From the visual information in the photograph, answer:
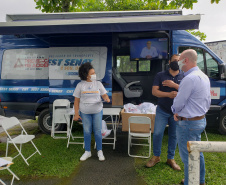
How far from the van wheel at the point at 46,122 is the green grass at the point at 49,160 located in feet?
1.28

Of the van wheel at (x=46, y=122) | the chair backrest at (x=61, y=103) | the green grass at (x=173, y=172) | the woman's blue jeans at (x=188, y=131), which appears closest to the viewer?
the woman's blue jeans at (x=188, y=131)

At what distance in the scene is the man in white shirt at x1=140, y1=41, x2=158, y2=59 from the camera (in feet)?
16.5

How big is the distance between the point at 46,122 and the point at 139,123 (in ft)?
8.78

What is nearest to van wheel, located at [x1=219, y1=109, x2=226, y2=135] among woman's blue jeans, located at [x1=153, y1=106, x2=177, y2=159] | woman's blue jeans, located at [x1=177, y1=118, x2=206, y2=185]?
woman's blue jeans, located at [x1=153, y1=106, x2=177, y2=159]

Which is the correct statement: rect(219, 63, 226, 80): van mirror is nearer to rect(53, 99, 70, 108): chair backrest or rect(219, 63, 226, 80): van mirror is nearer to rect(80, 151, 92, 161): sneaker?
rect(80, 151, 92, 161): sneaker

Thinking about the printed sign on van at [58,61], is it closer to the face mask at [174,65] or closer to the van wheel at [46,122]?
the van wheel at [46,122]

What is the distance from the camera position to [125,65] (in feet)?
20.9

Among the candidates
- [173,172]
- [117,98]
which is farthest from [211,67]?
[173,172]

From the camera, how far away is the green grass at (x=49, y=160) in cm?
325

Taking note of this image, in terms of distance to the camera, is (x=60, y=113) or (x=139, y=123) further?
(x=60, y=113)

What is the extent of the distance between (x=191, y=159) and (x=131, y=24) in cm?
321

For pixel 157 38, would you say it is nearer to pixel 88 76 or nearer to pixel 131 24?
pixel 131 24

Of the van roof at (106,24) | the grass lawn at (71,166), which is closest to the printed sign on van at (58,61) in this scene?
the van roof at (106,24)

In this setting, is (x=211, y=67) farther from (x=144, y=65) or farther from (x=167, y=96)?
(x=167, y=96)
